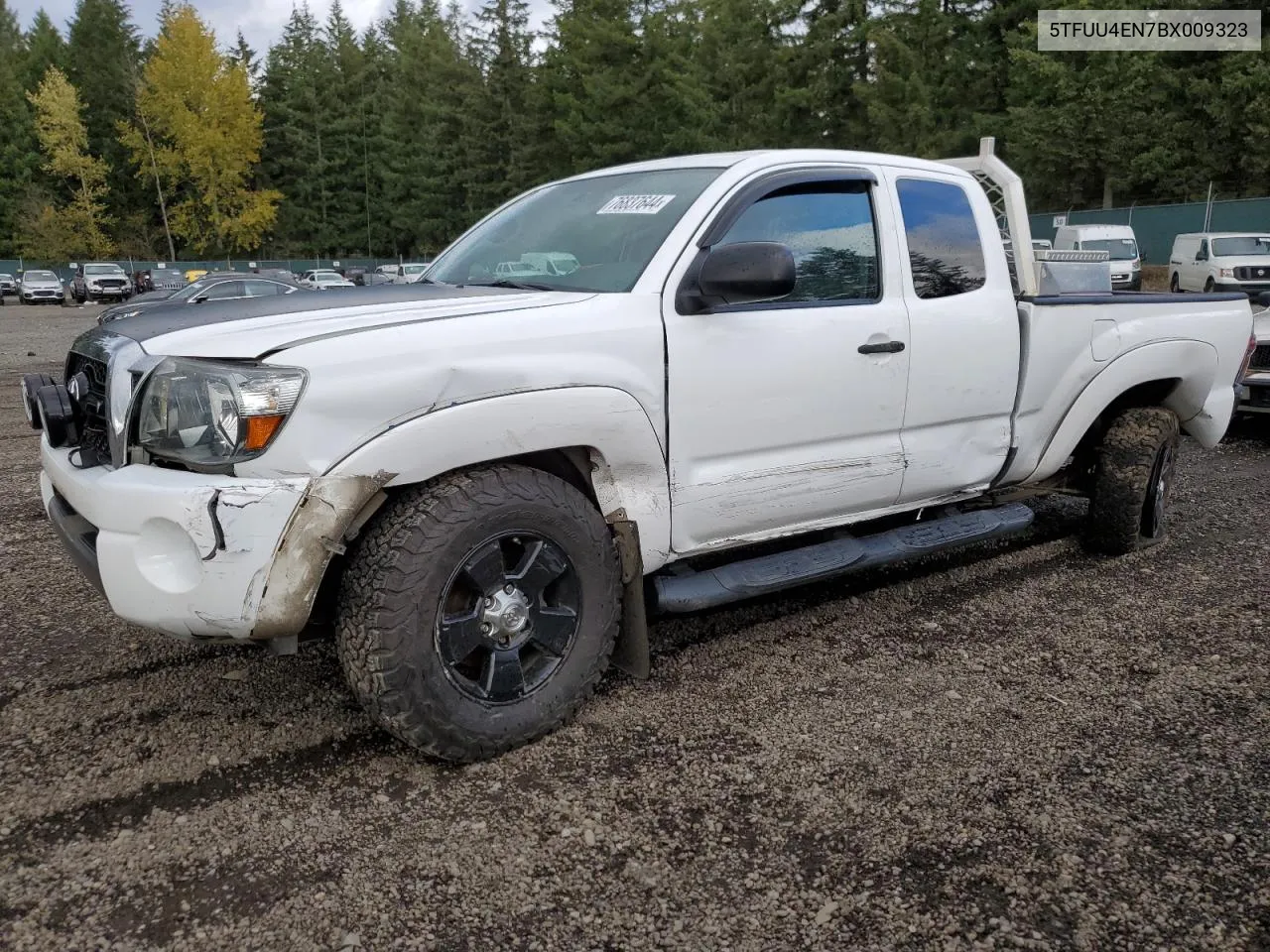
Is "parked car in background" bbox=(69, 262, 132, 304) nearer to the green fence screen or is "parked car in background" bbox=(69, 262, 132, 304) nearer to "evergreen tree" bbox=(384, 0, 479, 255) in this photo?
"evergreen tree" bbox=(384, 0, 479, 255)

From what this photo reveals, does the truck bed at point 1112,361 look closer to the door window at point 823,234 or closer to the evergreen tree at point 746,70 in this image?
the door window at point 823,234

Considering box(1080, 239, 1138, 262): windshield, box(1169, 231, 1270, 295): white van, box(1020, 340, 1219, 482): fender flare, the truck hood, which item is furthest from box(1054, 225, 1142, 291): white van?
the truck hood

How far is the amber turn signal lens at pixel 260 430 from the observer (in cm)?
254

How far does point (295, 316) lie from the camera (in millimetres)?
2916

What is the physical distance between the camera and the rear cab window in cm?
389

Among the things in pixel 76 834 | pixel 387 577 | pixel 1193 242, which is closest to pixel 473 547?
pixel 387 577

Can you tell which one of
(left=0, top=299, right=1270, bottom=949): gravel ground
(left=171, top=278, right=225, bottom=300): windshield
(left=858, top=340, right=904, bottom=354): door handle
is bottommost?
(left=0, top=299, right=1270, bottom=949): gravel ground

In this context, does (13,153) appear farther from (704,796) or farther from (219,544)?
(704,796)

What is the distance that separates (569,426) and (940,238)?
1954mm

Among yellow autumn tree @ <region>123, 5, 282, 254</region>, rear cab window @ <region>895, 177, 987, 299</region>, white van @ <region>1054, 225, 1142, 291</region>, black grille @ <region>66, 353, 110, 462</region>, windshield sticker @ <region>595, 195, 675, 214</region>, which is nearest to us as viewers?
black grille @ <region>66, 353, 110, 462</region>

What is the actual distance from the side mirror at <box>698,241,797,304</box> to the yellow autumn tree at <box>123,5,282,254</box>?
187ft

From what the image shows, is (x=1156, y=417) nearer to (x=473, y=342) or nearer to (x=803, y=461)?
(x=803, y=461)

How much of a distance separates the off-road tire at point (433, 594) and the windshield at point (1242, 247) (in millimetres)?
23327

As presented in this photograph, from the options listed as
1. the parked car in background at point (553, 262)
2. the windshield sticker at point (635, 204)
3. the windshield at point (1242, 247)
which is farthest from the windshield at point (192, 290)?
the windshield at point (1242, 247)
